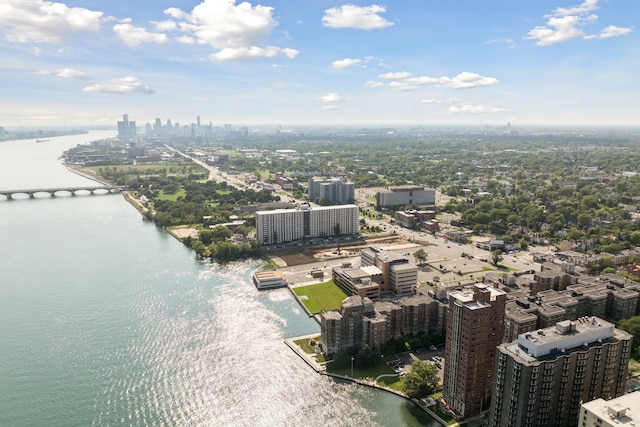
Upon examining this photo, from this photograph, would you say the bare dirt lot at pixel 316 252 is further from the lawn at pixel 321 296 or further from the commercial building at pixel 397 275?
the commercial building at pixel 397 275

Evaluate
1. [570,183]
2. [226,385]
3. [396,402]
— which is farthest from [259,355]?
[570,183]

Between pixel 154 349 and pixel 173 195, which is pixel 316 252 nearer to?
pixel 154 349

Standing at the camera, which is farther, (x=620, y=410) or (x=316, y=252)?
(x=316, y=252)

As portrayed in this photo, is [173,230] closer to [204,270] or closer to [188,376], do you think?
[204,270]

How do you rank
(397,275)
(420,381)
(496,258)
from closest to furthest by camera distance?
(420,381) < (397,275) < (496,258)

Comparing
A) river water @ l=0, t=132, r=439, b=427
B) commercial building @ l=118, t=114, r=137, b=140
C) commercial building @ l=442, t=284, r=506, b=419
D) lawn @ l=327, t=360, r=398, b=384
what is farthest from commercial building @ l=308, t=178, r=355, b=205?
commercial building @ l=118, t=114, r=137, b=140

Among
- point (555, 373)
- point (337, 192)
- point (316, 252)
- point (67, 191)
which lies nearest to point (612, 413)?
point (555, 373)
